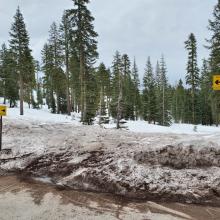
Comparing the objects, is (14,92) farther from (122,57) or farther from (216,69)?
(216,69)

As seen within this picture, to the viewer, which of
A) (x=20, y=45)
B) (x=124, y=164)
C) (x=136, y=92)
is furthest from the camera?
(x=136, y=92)

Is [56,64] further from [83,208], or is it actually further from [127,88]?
[83,208]

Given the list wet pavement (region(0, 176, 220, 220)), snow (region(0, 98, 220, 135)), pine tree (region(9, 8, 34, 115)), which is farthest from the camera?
pine tree (region(9, 8, 34, 115))

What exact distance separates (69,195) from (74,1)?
66.1 ft

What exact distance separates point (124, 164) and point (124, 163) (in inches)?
2.2

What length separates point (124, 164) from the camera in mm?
6898

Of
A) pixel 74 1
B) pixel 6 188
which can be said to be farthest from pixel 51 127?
pixel 74 1

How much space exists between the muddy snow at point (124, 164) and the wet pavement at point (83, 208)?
35 cm

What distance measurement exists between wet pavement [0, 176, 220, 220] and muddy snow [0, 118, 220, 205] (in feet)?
1.15

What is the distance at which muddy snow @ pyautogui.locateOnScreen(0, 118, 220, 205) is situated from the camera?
19.1ft

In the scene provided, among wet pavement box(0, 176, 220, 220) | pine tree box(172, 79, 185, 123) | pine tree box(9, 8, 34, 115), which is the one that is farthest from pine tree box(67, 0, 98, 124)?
pine tree box(172, 79, 185, 123)

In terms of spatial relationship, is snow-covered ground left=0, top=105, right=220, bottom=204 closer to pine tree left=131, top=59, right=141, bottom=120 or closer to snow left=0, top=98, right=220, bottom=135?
snow left=0, top=98, right=220, bottom=135

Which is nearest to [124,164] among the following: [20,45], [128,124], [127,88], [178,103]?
[128,124]

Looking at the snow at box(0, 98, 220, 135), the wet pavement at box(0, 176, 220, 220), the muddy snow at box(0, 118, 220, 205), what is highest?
the snow at box(0, 98, 220, 135)
